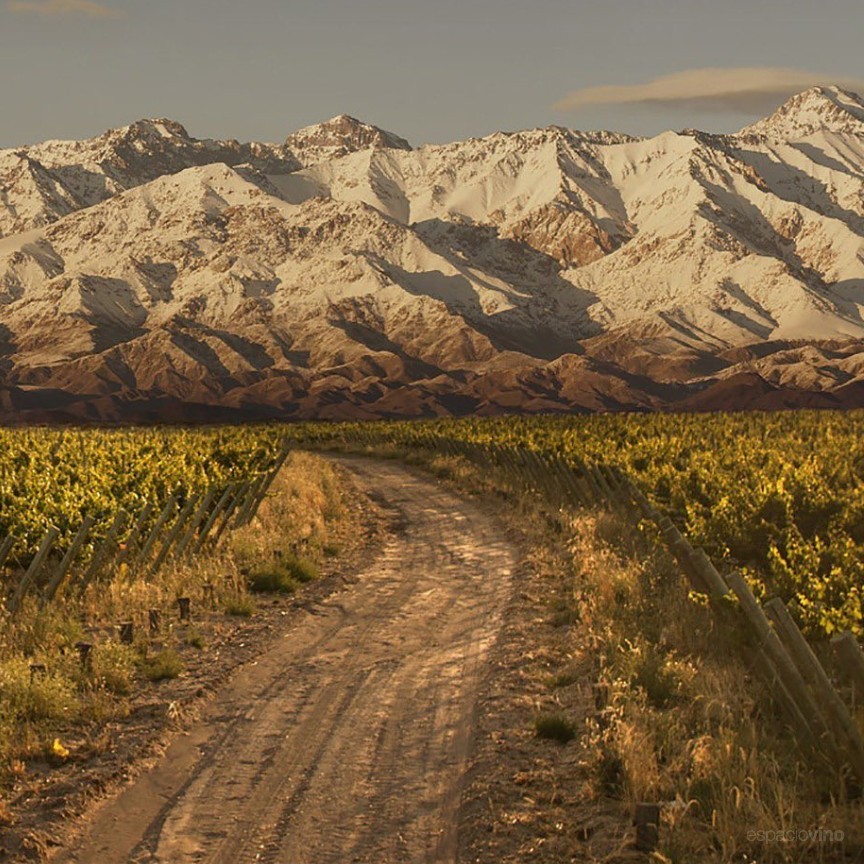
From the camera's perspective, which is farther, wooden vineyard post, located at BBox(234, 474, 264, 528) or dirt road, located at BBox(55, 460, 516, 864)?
wooden vineyard post, located at BBox(234, 474, 264, 528)

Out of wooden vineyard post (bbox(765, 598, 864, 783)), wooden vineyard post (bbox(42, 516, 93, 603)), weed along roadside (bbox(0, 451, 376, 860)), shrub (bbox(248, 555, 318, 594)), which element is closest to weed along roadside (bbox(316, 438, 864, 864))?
wooden vineyard post (bbox(765, 598, 864, 783))

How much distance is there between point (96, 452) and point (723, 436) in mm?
20050

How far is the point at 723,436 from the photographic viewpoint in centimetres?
3491

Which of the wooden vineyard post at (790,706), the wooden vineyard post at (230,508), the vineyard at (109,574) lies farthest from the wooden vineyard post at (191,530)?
the wooden vineyard post at (790,706)

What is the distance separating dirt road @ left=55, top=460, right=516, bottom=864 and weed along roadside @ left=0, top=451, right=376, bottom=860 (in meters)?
0.42

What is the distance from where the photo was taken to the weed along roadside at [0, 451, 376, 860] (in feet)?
33.3

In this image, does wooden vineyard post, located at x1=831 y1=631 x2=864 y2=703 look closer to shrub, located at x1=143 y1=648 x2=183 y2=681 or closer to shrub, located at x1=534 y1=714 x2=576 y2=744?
shrub, located at x1=534 y1=714 x2=576 y2=744

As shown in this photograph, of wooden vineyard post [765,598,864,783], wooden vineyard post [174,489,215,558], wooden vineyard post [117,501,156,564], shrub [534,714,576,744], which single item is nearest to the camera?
wooden vineyard post [765,598,864,783]

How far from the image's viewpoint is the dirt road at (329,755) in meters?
8.90

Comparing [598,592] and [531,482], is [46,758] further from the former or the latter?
[531,482]

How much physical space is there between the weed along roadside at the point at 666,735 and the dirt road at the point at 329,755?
1.59ft

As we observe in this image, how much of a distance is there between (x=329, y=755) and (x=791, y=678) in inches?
185

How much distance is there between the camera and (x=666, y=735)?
1022 centimetres

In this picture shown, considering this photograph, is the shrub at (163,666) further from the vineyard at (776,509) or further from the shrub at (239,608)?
the vineyard at (776,509)
